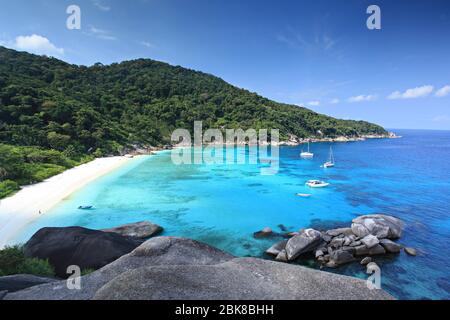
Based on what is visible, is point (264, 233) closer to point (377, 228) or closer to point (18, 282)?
point (377, 228)

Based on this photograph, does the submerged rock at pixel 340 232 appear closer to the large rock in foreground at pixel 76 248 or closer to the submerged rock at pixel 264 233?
the submerged rock at pixel 264 233

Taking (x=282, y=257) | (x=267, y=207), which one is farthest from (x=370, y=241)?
(x=267, y=207)

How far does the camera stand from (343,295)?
855 centimetres

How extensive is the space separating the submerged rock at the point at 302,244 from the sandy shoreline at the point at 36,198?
18.2 meters

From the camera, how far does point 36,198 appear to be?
24.5 metres

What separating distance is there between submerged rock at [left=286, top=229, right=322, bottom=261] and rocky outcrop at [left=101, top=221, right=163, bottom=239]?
10.2 m

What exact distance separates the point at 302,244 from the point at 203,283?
977cm

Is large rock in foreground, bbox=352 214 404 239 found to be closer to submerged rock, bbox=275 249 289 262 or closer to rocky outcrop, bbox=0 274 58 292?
submerged rock, bbox=275 249 289 262

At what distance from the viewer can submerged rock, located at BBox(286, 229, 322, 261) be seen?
1556 centimetres

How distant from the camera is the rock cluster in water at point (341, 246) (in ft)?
50.5

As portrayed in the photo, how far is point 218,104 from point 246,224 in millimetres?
108566

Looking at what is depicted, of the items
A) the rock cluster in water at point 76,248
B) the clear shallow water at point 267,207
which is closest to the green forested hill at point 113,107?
the clear shallow water at point 267,207

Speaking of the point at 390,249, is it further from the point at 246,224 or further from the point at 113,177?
the point at 113,177
